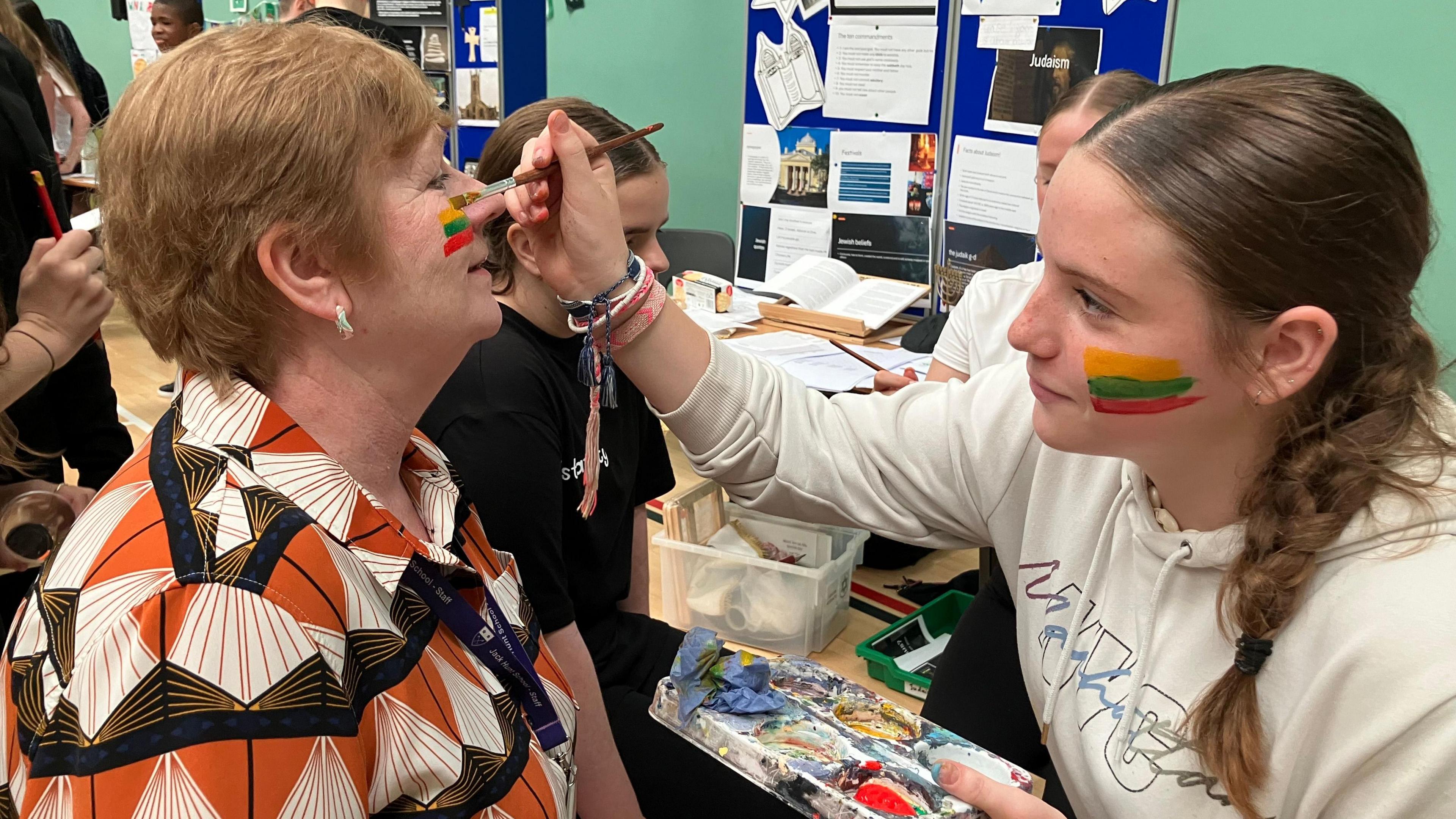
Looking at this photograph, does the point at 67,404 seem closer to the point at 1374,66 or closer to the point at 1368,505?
the point at 1368,505

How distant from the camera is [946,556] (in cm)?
337

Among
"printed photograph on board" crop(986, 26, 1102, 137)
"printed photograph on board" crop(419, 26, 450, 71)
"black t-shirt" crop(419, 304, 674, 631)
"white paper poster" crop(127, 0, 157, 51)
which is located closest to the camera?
"black t-shirt" crop(419, 304, 674, 631)

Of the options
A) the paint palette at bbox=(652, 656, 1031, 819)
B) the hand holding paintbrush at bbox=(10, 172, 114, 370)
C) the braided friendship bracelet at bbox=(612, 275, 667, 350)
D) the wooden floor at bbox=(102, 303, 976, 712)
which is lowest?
the wooden floor at bbox=(102, 303, 976, 712)

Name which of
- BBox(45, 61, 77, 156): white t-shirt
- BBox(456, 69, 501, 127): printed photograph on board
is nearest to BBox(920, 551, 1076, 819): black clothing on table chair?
BBox(456, 69, 501, 127): printed photograph on board

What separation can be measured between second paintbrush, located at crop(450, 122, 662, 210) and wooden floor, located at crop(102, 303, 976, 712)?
346 mm

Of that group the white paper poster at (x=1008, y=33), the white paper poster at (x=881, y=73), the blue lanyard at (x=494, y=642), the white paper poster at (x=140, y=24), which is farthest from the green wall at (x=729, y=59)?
the blue lanyard at (x=494, y=642)

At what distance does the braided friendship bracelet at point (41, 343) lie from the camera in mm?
1526

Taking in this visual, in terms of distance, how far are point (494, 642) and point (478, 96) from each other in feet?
13.7

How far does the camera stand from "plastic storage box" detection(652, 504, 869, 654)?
2.62 metres

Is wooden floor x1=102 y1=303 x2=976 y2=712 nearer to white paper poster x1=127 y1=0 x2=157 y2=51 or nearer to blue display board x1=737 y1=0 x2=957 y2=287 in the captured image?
blue display board x1=737 y1=0 x2=957 y2=287

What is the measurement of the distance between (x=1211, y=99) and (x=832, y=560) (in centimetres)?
187

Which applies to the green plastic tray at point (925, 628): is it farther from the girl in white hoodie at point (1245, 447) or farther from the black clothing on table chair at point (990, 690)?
the girl in white hoodie at point (1245, 447)

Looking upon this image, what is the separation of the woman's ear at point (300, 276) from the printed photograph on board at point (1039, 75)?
2.53 metres

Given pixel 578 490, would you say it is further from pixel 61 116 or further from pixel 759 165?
pixel 61 116
